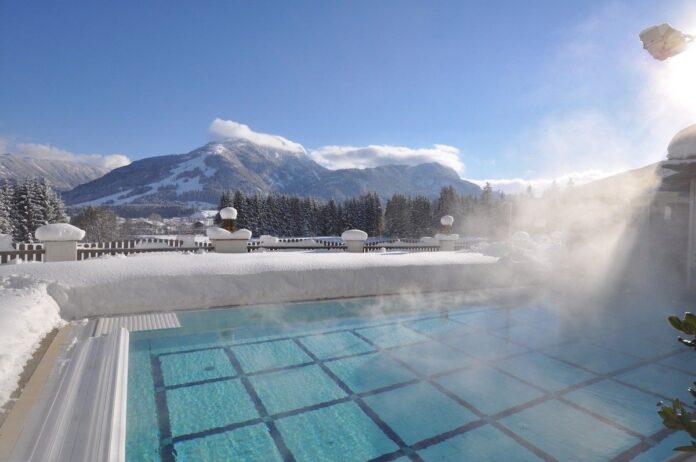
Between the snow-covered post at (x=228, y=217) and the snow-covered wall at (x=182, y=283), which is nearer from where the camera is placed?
the snow-covered wall at (x=182, y=283)

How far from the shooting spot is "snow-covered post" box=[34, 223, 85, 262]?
24.0 ft

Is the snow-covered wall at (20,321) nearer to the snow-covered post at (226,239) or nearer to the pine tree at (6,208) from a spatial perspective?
the snow-covered post at (226,239)

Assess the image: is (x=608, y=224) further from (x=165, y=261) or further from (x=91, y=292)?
(x=91, y=292)

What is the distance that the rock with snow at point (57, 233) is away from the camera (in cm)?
729

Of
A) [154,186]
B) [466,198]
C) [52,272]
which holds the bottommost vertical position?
[52,272]

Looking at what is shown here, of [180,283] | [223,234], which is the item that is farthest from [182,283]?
[223,234]

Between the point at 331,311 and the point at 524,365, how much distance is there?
334 cm

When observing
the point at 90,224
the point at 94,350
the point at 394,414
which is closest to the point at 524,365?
the point at 394,414

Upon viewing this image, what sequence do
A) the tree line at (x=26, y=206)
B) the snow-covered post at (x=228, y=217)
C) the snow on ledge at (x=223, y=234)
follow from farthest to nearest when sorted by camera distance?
the tree line at (x=26, y=206) → the snow-covered post at (x=228, y=217) → the snow on ledge at (x=223, y=234)

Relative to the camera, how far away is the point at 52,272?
5.54 meters

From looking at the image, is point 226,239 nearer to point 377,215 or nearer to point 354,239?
point 354,239

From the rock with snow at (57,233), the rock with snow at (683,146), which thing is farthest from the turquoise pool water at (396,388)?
the rock with snow at (683,146)

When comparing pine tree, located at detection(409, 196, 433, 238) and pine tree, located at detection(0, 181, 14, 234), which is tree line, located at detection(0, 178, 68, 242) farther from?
pine tree, located at detection(409, 196, 433, 238)

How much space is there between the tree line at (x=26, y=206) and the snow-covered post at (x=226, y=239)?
26.7 meters
